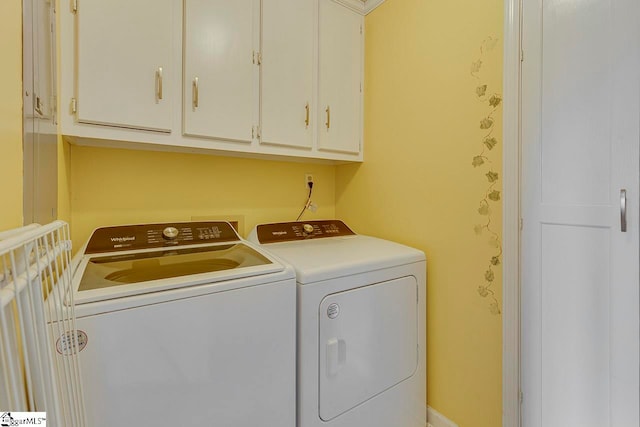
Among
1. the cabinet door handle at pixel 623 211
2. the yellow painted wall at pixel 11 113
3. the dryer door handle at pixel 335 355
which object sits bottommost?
the dryer door handle at pixel 335 355

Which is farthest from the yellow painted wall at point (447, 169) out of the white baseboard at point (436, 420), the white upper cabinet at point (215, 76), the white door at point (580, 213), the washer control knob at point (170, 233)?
the washer control knob at point (170, 233)

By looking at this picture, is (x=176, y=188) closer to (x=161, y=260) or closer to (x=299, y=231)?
(x=161, y=260)

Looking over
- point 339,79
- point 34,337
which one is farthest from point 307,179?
point 34,337

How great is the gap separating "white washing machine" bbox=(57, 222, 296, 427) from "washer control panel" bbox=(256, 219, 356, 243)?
43 cm

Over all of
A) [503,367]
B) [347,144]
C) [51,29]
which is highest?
[51,29]

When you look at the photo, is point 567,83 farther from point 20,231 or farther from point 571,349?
point 20,231

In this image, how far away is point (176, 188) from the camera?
65.0 inches

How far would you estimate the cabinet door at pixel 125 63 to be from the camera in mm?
1125

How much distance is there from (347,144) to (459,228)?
2.89 ft

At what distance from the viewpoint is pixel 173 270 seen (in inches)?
40.4

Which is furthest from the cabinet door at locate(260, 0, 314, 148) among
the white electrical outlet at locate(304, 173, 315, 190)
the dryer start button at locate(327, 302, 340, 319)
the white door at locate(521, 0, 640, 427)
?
the white door at locate(521, 0, 640, 427)

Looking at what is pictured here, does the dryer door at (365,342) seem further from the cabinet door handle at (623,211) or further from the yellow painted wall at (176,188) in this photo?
the yellow painted wall at (176,188)

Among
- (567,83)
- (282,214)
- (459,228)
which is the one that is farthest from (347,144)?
(567,83)

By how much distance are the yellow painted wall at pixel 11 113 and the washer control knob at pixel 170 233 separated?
2.37ft
